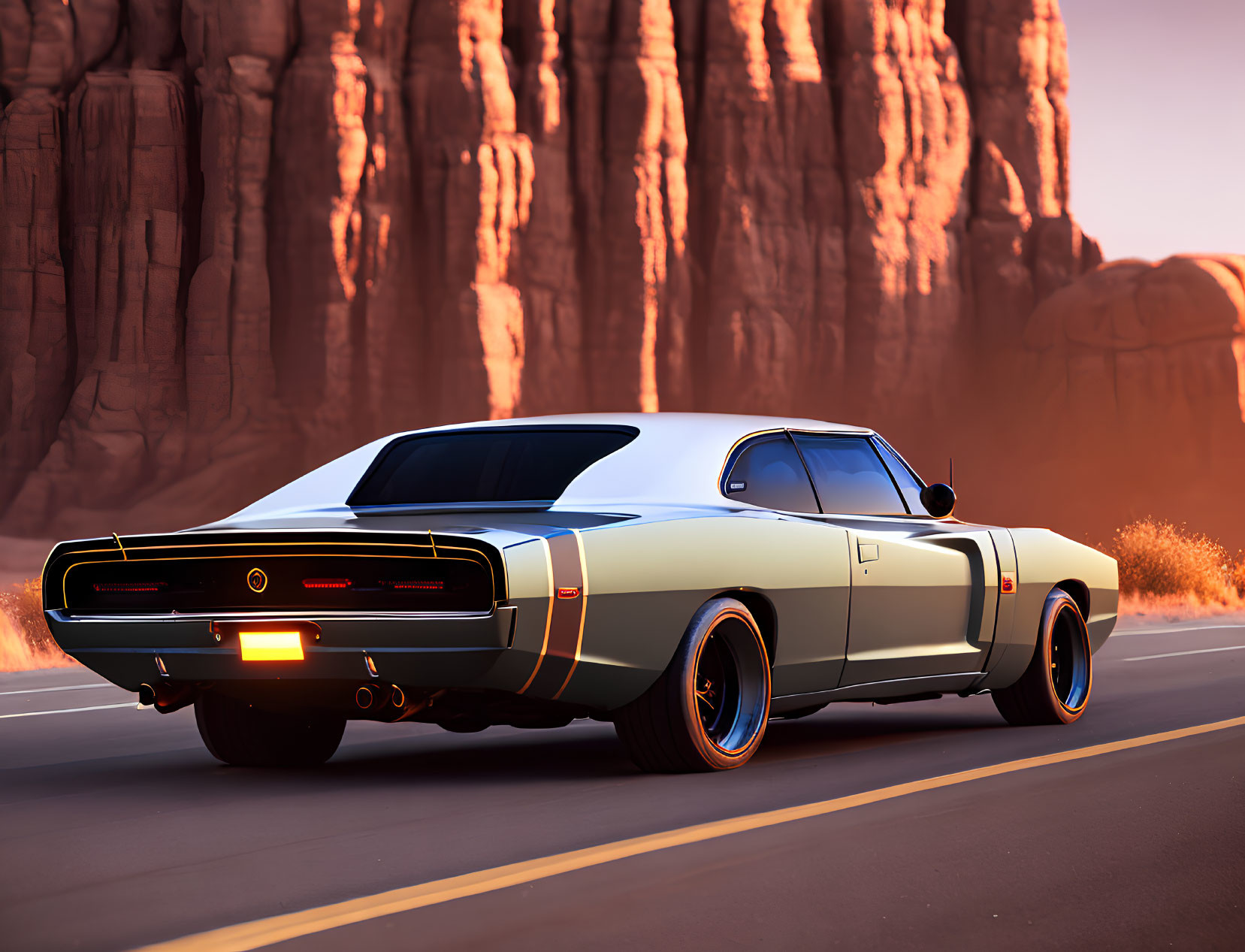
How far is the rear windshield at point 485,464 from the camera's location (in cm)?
770

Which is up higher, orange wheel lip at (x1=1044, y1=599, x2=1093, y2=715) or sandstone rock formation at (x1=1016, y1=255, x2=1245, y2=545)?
sandstone rock formation at (x1=1016, y1=255, x2=1245, y2=545)

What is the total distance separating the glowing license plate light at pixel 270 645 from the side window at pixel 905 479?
3515 mm

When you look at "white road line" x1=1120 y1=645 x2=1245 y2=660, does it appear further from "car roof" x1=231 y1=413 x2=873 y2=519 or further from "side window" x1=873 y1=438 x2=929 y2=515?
"car roof" x1=231 y1=413 x2=873 y2=519

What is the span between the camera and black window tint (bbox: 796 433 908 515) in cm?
812

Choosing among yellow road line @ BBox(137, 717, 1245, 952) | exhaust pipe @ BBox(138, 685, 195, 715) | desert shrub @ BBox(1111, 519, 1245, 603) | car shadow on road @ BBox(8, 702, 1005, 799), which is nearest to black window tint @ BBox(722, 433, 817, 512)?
car shadow on road @ BBox(8, 702, 1005, 799)

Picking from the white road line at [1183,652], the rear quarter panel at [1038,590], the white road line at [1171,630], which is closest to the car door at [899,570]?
the rear quarter panel at [1038,590]

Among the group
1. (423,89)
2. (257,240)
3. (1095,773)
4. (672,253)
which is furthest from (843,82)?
(1095,773)

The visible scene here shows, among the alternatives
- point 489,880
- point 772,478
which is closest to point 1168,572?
point 772,478

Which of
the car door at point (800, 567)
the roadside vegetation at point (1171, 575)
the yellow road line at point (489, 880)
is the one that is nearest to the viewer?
the yellow road line at point (489, 880)

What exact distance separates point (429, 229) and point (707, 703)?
39.9m

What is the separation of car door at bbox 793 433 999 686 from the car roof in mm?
357

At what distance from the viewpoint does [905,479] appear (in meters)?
8.85

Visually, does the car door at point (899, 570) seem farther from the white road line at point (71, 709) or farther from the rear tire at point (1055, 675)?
the white road line at point (71, 709)

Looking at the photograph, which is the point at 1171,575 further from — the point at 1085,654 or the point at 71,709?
the point at 71,709
